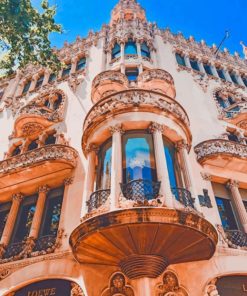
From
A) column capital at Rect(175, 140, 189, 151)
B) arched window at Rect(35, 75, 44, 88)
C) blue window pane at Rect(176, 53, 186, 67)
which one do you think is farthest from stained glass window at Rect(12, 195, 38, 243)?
blue window pane at Rect(176, 53, 186, 67)

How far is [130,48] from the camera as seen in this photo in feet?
62.8

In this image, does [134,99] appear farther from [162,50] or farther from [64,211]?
[162,50]

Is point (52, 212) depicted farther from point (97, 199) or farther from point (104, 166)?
point (97, 199)

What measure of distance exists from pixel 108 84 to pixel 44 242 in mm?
8075

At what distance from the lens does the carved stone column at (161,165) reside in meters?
8.51

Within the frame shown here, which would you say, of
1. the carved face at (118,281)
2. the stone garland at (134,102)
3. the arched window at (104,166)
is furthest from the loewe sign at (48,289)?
the stone garland at (134,102)

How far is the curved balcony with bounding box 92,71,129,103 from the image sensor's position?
14.5m

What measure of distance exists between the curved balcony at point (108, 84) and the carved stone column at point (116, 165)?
14.3ft

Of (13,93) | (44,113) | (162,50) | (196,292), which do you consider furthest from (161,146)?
(13,93)

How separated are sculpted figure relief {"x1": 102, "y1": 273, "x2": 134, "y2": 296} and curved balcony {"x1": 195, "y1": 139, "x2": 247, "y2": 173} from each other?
633cm

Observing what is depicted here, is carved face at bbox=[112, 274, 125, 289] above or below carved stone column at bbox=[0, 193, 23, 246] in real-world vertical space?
below

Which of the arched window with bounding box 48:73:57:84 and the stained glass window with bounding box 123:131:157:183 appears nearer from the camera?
the stained glass window with bounding box 123:131:157:183

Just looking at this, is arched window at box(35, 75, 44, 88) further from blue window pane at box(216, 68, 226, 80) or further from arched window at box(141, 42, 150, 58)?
blue window pane at box(216, 68, 226, 80)

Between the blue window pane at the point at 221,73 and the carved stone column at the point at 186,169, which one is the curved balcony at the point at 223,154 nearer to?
the carved stone column at the point at 186,169
